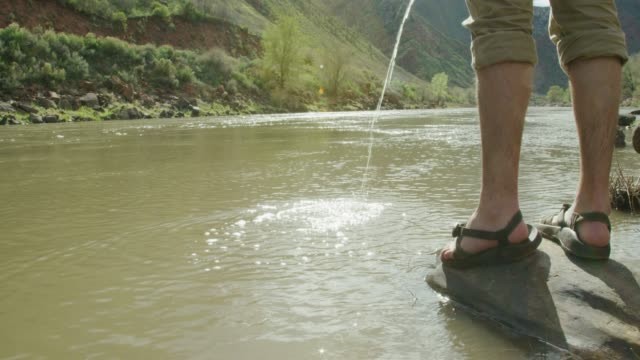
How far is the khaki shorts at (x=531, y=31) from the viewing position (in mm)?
1939

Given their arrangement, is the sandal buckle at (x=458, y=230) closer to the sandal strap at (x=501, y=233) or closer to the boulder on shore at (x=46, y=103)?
the sandal strap at (x=501, y=233)

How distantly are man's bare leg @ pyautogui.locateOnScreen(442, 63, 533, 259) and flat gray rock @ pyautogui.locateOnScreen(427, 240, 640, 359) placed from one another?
120 millimetres

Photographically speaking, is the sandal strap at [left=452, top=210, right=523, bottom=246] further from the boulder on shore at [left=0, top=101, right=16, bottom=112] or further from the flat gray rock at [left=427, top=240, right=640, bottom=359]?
the boulder on shore at [left=0, top=101, right=16, bottom=112]

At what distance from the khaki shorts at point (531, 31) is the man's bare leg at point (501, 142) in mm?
53

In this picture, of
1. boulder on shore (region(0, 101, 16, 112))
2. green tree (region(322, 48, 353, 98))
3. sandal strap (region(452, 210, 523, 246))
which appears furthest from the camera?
green tree (region(322, 48, 353, 98))

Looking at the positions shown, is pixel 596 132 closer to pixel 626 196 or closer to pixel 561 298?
pixel 561 298

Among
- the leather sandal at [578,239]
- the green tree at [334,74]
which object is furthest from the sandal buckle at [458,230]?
the green tree at [334,74]

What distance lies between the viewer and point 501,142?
74.7 inches

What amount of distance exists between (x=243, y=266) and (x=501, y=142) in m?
1.05

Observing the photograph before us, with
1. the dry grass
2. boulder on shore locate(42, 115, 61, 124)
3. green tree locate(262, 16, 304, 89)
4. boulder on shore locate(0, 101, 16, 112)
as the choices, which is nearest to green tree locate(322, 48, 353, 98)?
green tree locate(262, 16, 304, 89)

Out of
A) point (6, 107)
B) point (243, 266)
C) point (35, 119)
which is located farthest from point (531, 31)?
point (6, 107)

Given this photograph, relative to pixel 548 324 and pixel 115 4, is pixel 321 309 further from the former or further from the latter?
pixel 115 4

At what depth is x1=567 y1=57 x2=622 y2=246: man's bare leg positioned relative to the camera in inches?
77.4

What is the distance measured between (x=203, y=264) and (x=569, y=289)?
1302 millimetres
